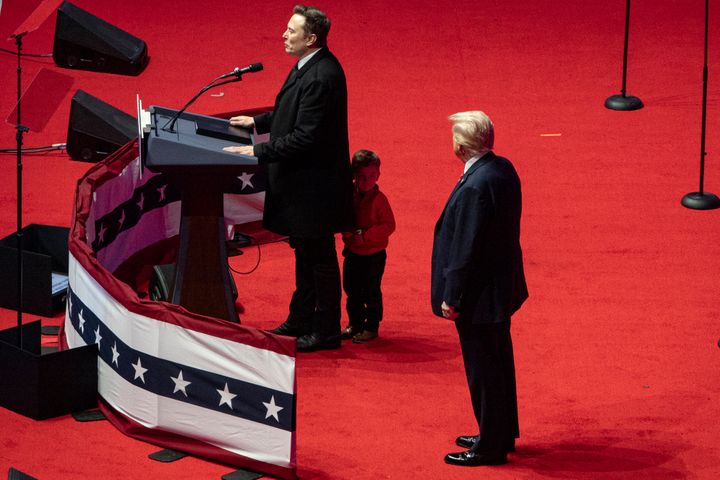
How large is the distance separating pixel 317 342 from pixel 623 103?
5513mm

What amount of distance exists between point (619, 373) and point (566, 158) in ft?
12.9

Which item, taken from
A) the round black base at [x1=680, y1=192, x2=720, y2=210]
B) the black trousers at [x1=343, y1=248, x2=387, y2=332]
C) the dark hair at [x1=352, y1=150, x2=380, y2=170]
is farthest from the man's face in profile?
the round black base at [x1=680, y1=192, x2=720, y2=210]

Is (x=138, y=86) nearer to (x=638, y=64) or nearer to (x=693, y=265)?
(x=638, y=64)

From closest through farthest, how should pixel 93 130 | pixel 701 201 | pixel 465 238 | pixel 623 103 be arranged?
pixel 465 238, pixel 701 201, pixel 93 130, pixel 623 103

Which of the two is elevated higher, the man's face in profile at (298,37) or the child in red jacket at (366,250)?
the man's face in profile at (298,37)

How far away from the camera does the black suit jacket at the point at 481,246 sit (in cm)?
571

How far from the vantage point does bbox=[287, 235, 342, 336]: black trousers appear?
7.30 m

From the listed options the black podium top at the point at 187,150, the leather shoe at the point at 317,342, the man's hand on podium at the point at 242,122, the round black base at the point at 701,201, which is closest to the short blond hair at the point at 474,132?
the black podium top at the point at 187,150

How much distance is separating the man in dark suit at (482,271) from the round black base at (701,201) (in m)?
4.02

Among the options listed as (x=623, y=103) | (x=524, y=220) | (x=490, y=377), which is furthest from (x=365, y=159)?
(x=623, y=103)

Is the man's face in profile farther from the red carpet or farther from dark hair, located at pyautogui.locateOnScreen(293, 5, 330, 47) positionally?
the red carpet

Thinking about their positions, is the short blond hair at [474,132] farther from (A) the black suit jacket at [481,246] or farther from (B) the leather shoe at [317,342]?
→ (B) the leather shoe at [317,342]

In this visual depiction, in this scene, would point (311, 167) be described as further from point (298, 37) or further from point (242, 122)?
point (298, 37)

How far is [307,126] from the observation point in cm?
694
